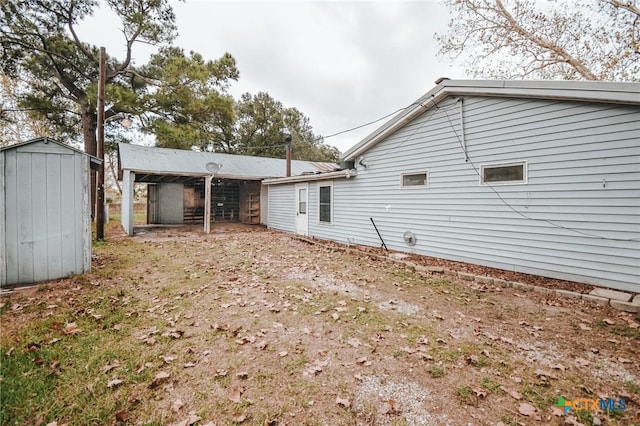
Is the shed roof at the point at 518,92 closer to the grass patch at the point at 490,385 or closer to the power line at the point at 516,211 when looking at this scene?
the power line at the point at 516,211

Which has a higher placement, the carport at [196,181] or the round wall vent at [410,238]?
the carport at [196,181]

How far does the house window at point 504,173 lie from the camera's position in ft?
18.9

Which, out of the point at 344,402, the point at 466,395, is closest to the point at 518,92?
the point at 466,395

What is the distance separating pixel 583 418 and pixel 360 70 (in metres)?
15.8

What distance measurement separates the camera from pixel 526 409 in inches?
85.6

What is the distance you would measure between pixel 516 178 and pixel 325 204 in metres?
6.67

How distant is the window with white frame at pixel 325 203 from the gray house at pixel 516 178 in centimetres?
189

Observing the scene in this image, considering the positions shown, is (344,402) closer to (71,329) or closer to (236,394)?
(236,394)

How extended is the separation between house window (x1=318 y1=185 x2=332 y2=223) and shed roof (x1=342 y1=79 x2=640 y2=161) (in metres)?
2.91

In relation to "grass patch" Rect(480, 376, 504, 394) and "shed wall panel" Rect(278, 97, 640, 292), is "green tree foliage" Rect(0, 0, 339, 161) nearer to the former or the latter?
"shed wall panel" Rect(278, 97, 640, 292)

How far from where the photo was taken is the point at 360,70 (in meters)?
14.8

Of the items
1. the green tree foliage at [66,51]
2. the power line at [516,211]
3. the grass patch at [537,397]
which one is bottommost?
the grass patch at [537,397]

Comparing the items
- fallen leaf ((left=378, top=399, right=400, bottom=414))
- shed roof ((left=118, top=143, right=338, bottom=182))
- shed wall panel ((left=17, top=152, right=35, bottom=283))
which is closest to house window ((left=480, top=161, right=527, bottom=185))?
fallen leaf ((left=378, top=399, right=400, bottom=414))

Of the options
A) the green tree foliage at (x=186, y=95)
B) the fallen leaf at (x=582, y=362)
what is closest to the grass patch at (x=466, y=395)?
the fallen leaf at (x=582, y=362)
